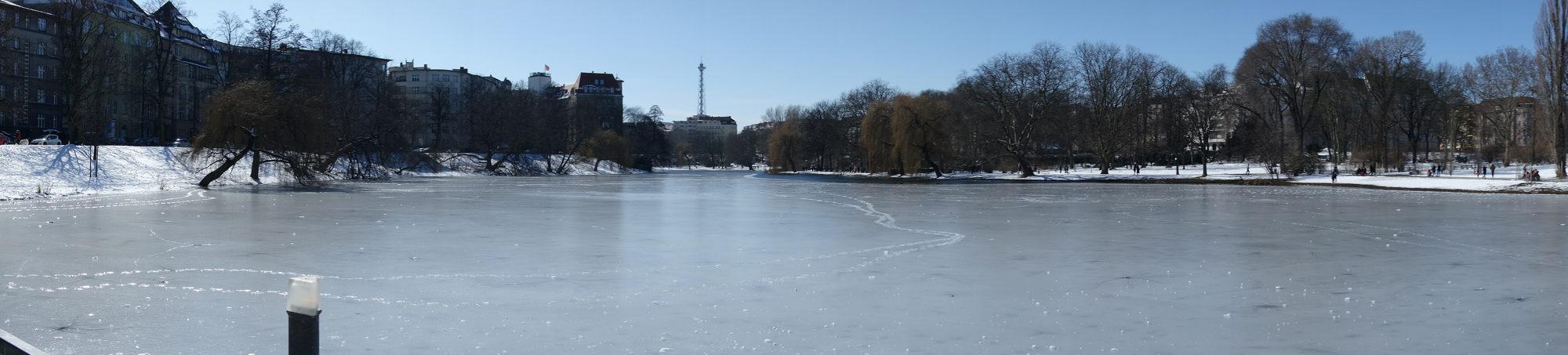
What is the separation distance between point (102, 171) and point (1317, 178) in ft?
167

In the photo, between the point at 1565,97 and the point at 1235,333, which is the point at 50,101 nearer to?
the point at 1235,333

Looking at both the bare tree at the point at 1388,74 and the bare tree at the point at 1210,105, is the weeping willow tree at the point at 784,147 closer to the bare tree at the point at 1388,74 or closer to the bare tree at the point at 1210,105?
the bare tree at the point at 1210,105

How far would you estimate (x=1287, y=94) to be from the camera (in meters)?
52.2

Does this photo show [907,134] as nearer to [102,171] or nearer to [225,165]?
[225,165]

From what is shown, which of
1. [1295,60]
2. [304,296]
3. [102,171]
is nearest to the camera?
[304,296]

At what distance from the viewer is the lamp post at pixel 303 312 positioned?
9.35 feet

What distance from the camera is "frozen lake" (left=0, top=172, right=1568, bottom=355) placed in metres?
5.51

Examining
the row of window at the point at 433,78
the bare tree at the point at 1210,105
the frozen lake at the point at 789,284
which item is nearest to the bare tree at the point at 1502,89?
the bare tree at the point at 1210,105

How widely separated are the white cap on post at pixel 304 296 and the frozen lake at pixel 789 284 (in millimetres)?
2342

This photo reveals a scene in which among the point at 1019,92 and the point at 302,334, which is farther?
the point at 1019,92

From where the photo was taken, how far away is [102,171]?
31219 mm

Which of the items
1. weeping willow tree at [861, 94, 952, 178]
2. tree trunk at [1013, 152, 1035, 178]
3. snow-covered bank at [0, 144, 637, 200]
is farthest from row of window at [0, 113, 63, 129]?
tree trunk at [1013, 152, 1035, 178]

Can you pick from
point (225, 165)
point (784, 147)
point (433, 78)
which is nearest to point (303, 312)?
point (225, 165)

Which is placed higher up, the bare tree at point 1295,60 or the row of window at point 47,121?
the bare tree at point 1295,60
